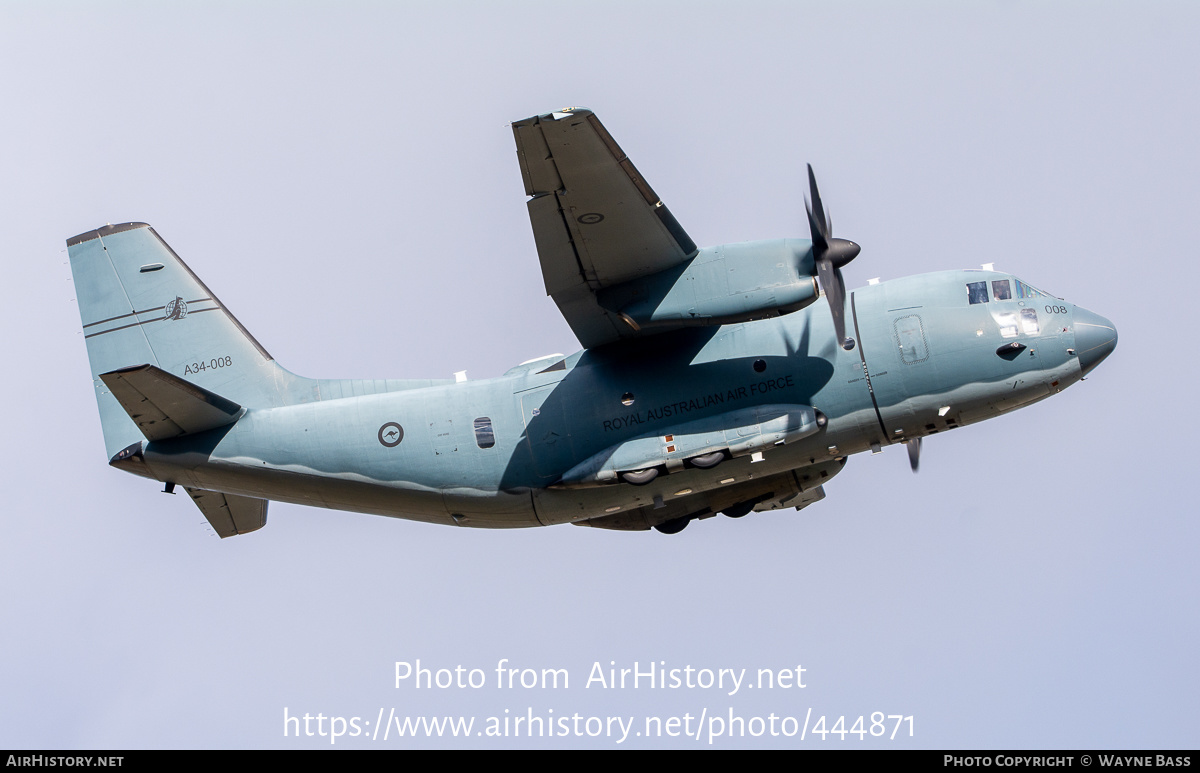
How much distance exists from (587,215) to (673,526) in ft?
24.3

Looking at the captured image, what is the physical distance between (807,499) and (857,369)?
4.55 metres

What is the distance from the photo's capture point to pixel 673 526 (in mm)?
25234

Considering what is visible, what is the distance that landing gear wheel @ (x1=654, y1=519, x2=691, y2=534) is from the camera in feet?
82.4

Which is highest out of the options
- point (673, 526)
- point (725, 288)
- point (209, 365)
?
point (725, 288)

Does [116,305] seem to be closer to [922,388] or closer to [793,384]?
[793,384]

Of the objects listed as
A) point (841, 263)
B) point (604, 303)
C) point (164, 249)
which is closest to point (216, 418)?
point (164, 249)

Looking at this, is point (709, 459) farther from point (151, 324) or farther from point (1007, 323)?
point (151, 324)

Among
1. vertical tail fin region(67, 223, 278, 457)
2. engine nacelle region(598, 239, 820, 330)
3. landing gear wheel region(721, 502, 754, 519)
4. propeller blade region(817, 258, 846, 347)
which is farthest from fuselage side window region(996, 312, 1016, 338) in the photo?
vertical tail fin region(67, 223, 278, 457)

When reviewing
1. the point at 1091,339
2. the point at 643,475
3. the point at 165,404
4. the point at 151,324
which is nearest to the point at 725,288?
the point at 643,475

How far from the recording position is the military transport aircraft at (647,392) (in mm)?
21094

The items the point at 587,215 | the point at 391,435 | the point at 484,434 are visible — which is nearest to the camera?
the point at 587,215

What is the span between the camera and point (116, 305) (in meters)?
25.6

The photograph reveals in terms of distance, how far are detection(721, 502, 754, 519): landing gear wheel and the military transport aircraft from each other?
75 centimetres

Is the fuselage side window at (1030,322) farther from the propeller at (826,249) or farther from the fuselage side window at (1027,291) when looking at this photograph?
the propeller at (826,249)
